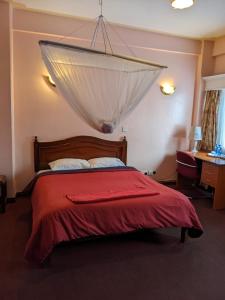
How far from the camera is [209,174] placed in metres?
4.20

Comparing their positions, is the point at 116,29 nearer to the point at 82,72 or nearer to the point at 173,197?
the point at 82,72

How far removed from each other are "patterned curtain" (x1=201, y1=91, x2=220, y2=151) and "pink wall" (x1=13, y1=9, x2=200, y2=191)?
32cm

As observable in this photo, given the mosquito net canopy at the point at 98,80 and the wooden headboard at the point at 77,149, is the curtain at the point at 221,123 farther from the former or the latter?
the mosquito net canopy at the point at 98,80

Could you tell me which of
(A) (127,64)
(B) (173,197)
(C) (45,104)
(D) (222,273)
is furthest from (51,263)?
(C) (45,104)

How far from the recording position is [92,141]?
453 centimetres

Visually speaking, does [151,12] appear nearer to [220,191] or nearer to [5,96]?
[5,96]

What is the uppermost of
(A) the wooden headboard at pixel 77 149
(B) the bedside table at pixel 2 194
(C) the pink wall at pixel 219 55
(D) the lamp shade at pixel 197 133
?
(C) the pink wall at pixel 219 55

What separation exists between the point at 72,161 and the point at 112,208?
1.68m

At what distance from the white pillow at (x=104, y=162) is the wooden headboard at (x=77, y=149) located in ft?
0.63

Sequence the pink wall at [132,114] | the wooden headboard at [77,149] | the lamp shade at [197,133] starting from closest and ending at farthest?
the pink wall at [132,114] → the wooden headboard at [77,149] → the lamp shade at [197,133]

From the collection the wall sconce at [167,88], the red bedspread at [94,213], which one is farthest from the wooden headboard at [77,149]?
the wall sconce at [167,88]

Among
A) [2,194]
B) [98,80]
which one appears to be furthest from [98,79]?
[2,194]

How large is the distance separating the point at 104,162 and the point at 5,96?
185 centimetres

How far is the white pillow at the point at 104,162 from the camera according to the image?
4258 millimetres
